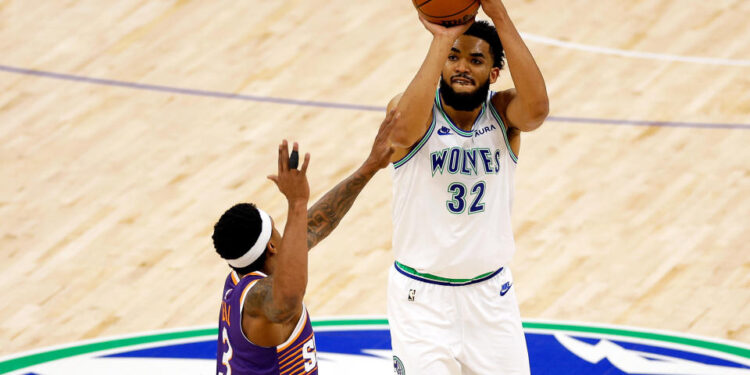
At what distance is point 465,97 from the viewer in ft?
17.1

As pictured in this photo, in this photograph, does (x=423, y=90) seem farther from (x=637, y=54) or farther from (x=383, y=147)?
(x=637, y=54)

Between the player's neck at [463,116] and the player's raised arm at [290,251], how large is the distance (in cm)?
134

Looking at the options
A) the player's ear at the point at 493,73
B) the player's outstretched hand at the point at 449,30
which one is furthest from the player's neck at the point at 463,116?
the player's outstretched hand at the point at 449,30

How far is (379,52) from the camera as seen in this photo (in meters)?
11.4

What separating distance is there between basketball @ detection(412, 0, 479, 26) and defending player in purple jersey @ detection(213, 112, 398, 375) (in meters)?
0.61

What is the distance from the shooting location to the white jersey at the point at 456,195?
206 inches

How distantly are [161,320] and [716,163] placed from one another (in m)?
4.77

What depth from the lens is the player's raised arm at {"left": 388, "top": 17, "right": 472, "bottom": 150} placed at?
496 cm

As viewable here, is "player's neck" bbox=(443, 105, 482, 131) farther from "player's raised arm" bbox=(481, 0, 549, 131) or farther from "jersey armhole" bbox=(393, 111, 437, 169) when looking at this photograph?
"player's raised arm" bbox=(481, 0, 549, 131)

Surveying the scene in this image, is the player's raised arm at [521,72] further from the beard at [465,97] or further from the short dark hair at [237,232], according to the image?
the short dark hair at [237,232]

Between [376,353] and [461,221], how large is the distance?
2.38 metres

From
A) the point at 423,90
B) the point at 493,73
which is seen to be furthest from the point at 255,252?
the point at 493,73

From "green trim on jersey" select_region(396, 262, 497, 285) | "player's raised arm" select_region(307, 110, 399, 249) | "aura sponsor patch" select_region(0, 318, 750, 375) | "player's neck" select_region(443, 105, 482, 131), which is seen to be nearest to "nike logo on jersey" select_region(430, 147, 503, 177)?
"player's neck" select_region(443, 105, 482, 131)

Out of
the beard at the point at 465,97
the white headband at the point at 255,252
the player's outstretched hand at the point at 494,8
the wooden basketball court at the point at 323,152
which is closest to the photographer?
the white headband at the point at 255,252
